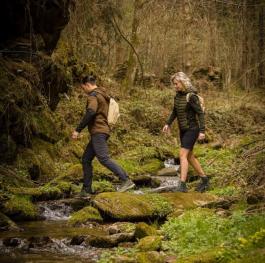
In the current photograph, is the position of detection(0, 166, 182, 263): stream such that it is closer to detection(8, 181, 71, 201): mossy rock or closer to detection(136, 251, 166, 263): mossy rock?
detection(136, 251, 166, 263): mossy rock

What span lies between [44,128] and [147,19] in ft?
45.2

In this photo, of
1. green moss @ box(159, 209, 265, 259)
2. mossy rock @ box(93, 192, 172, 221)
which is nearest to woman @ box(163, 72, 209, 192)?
mossy rock @ box(93, 192, 172, 221)

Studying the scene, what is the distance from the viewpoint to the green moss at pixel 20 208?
895cm

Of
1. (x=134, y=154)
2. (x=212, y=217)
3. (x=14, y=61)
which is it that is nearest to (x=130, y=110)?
(x=134, y=154)

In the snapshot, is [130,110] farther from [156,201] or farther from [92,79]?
[156,201]

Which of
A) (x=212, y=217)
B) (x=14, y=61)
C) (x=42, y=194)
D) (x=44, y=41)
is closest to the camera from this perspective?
(x=212, y=217)

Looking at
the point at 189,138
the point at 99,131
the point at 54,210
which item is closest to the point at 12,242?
the point at 54,210

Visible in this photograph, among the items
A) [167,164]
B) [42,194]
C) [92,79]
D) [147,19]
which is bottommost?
[167,164]

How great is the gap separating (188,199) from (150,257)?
3291 millimetres

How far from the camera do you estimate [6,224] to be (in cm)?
817

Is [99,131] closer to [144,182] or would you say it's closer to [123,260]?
[144,182]

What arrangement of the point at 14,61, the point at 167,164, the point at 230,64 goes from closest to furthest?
the point at 14,61 → the point at 167,164 → the point at 230,64

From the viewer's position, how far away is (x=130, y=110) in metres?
22.8

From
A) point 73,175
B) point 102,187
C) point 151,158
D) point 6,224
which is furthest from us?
point 151,158
